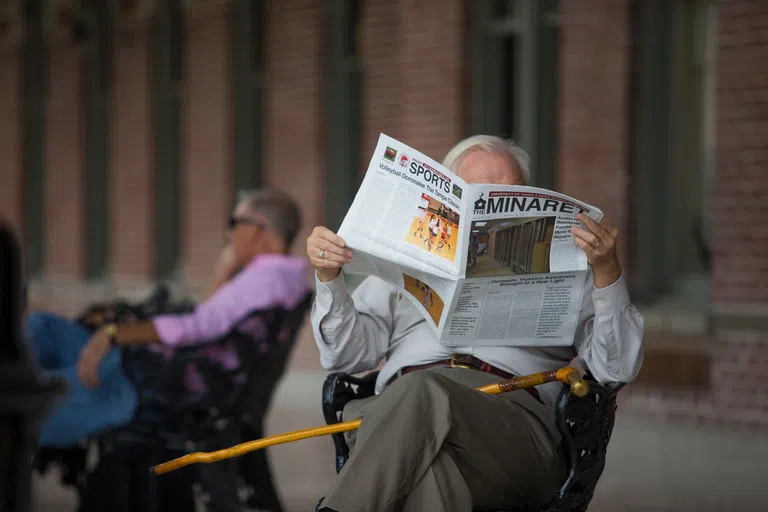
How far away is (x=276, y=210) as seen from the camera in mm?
4184

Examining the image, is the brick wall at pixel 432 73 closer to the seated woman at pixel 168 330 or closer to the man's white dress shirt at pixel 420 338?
the seated woman at pixel 168 330

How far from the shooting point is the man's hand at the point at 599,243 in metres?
2.43

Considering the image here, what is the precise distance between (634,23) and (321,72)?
9.87 ft

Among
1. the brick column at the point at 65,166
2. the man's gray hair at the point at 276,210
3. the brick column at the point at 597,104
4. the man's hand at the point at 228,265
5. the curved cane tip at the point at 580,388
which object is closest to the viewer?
the curved cane tip at the point at 580,388

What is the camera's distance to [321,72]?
8602 mm

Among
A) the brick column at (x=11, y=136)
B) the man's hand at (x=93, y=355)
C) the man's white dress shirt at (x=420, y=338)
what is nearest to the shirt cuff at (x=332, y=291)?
the man's white dress shirt at (x=420, y=338)

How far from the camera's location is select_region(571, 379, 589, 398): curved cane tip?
2352mm

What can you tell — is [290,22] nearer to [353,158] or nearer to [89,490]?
[353,158]

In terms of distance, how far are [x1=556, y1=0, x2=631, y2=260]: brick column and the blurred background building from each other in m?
0.01

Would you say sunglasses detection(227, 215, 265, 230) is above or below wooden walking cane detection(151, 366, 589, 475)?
above

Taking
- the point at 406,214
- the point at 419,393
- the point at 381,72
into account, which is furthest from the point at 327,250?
the point at 381,72

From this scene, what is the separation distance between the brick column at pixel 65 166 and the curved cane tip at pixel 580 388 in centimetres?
975

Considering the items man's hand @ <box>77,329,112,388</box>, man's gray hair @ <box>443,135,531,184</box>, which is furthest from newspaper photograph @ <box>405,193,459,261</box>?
man's hand @ <box>77,329,112,388</box>

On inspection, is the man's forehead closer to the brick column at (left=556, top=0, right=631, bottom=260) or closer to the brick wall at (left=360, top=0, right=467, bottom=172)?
the brick column at (left=556, top=0, right=631, bottom=260)
